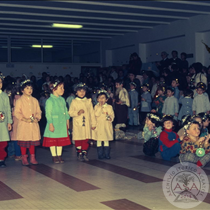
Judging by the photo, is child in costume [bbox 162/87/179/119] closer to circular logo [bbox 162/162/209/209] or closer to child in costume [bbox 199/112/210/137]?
child in costume [bbox 199/112/210/137]

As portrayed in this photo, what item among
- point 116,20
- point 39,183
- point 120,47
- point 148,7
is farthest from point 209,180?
Answer: point 120,47

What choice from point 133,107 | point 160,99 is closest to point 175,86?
point 160,99

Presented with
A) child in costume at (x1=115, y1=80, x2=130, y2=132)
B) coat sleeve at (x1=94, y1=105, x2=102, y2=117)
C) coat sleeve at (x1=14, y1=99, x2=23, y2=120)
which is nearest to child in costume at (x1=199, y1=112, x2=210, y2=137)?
coat sleeve at (x1=94, y1=105, x2=102, y2=117)

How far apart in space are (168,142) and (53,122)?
232 cm

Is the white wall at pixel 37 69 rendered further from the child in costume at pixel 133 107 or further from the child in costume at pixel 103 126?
the child in costume at pixel 103 126

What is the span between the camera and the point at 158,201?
583cm

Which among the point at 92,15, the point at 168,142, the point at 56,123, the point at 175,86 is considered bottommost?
the point at 168,142

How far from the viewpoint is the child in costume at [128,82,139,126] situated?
15961 millimetres

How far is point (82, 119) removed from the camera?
9.17 metres

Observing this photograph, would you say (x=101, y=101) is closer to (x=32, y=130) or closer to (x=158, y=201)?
(x=32, y=130)

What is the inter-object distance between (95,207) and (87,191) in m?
0.87

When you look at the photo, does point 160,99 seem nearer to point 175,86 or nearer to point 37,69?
point 175,86

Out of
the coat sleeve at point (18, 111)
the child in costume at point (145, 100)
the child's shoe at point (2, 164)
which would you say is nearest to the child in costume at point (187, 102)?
the child in costume at point (145, 100)

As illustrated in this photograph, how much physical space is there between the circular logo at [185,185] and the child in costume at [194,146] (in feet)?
0.38
